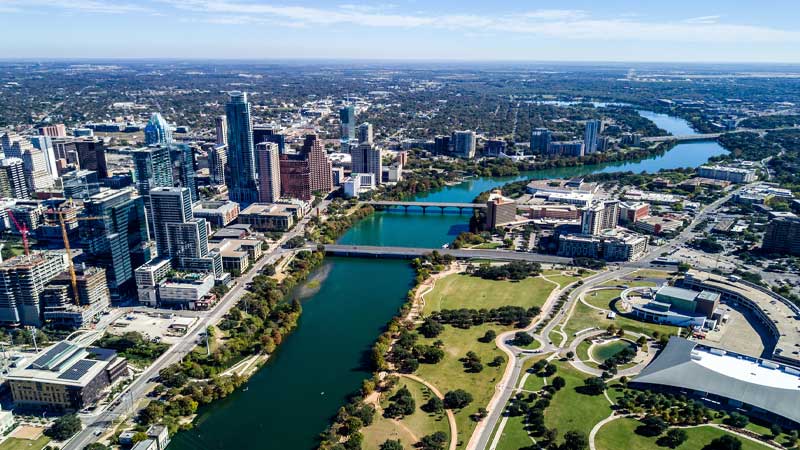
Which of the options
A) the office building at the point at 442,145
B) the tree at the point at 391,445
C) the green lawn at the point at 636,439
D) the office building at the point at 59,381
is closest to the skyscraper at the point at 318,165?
the office building at the point at 442,145

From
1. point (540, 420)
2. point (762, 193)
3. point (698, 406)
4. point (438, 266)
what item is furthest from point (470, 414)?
point (762, 193)

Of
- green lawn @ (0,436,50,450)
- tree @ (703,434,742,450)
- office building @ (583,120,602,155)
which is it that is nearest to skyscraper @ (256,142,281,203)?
green lawn @ (0,436,50,450)

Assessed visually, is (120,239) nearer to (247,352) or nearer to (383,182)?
(247,352)

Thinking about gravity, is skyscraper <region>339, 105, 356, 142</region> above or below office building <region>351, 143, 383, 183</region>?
above

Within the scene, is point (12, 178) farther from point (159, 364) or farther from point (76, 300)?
point (159, 364)

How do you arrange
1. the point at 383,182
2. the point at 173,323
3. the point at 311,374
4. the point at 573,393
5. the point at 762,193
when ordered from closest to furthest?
the point at 573,393 < the point at 311,374 < the point at 173,323 < the point at 762,193 < the point at 383,182

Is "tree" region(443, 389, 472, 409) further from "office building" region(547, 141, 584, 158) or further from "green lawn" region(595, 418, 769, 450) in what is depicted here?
"office building" region(547, 141, 584, 158)
